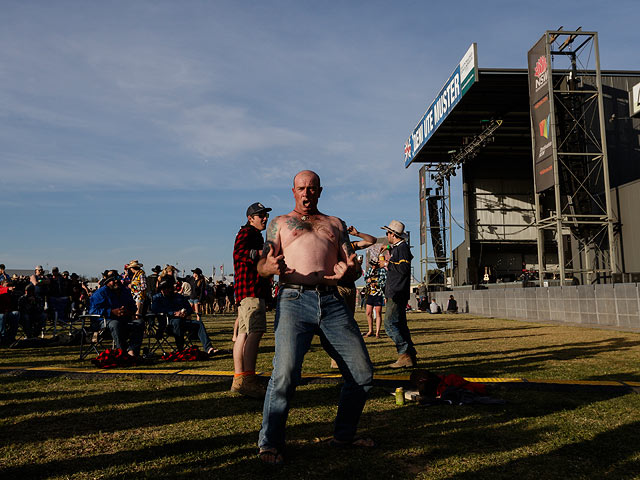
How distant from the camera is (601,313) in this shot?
1648 cm

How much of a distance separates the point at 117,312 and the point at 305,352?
18.5 ft

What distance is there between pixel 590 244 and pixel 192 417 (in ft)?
89.2

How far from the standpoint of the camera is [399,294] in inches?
291

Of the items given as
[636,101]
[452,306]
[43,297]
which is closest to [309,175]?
[43,297]

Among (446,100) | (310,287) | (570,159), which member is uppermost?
(446,100)

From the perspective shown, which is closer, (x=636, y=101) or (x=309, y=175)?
(x=309, y=175)

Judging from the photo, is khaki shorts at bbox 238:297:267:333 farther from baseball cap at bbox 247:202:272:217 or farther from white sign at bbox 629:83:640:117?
white sign at bbox 629:83:640:117

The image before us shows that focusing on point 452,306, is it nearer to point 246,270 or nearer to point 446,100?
point 446,100

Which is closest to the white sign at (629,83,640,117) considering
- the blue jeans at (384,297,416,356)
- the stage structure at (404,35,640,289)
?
the stage structure at (404,35,640,289)

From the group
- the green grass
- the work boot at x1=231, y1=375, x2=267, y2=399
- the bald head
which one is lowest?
the green grass

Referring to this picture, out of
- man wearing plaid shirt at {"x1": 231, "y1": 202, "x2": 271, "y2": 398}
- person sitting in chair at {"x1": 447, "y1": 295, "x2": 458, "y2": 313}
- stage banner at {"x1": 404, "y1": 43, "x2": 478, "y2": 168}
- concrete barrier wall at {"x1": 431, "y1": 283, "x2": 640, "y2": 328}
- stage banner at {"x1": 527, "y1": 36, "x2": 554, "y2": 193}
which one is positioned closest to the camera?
man wearing plaid shirt at {"x1": 231, "y1": 202, "x2": 271, "y2": 398}

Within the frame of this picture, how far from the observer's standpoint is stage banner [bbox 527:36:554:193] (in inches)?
968

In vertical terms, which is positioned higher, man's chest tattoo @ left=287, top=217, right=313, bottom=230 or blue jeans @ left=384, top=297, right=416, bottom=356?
man's chest tattoo @ left=287, top=217, right=313, bottom=230

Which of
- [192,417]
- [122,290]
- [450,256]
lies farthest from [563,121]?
[192,417]
